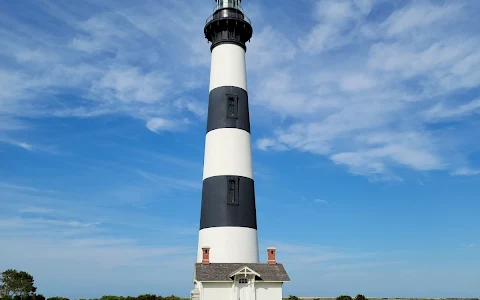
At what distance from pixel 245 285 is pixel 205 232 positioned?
445cm

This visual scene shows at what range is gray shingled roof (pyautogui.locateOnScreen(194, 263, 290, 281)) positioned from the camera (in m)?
23.6

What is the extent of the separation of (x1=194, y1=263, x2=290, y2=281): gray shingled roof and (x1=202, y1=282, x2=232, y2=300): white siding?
36cm

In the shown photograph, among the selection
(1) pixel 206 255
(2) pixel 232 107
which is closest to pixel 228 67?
(2) pixel 232 107

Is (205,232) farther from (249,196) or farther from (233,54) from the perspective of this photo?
(233,54)

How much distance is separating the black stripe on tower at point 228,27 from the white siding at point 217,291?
15916mm

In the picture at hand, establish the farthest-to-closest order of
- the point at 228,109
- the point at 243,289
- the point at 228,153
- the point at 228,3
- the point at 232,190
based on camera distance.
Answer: the point at 228,3 → the point at 228,109 → the point at 228,153 → the point at 232,190 → the point at 243,289

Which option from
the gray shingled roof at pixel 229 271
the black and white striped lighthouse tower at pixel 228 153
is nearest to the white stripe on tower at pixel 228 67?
the black and white striped lighthouse tower at pixel 228 153

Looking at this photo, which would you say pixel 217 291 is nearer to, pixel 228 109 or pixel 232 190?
pixel 232 190

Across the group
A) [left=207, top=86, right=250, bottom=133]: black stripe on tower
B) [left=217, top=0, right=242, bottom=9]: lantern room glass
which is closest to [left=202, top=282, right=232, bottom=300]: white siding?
[left=207, top=86, right=250, bottom=133]: black stripe on tower

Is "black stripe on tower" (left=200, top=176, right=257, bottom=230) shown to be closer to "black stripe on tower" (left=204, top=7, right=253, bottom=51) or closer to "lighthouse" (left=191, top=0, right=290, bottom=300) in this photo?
"lighthouse" (left=191, top=0, right=290, bottom=300)

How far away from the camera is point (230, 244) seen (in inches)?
1016

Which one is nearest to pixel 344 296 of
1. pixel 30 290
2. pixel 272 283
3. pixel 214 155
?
pixel 272 283

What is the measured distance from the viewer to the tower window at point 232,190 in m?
26.6

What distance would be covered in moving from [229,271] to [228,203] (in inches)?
166
